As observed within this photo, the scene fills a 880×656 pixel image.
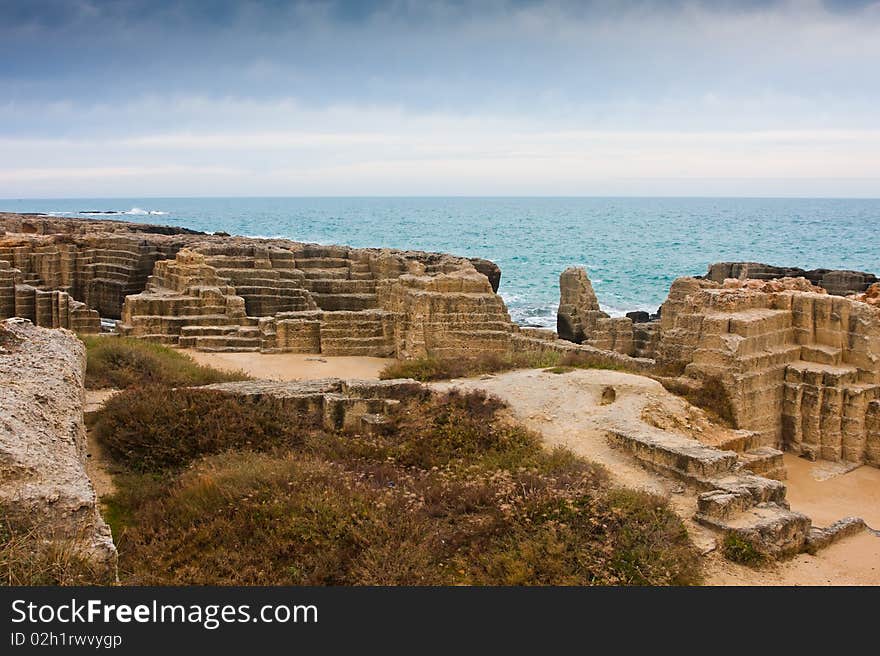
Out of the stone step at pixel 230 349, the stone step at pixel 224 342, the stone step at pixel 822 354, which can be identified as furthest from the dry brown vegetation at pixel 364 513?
the stone step at pixel 224 342

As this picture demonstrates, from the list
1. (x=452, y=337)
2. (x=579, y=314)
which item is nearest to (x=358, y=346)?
(x=452, y=337)

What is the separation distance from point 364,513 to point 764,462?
671cm

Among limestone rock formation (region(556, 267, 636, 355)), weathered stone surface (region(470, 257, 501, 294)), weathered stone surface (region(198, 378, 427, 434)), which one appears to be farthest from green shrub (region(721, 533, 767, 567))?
weathered stone surface (region(470, 257, 501, 294))

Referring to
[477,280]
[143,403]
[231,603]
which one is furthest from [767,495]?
[477,280]

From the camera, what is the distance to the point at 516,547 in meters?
7.16

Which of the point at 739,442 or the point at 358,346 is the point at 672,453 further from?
the point at 358,346

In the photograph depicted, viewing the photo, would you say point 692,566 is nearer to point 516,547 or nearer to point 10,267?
point 516,547

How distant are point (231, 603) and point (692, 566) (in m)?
4.36

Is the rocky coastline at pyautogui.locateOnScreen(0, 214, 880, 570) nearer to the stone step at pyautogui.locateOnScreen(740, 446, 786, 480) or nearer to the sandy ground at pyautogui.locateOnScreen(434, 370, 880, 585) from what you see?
the stone step at pyautogui.locateOnScreen(740, 446, 786, 480)

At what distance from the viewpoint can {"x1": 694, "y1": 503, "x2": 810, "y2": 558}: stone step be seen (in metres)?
8.00

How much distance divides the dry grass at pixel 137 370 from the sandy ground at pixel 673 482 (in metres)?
3.95

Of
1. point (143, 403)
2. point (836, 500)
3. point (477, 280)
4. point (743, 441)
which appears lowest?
point (836, 500)

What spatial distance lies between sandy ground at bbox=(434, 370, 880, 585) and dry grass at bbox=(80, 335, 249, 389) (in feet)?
12.9

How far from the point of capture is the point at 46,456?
653 centimetres
